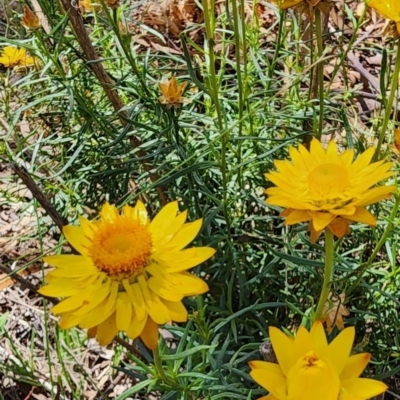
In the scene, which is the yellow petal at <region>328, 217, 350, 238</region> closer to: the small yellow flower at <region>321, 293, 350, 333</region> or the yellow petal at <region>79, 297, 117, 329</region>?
the small yellow flower at <region>321, 293, 350, 333</region>

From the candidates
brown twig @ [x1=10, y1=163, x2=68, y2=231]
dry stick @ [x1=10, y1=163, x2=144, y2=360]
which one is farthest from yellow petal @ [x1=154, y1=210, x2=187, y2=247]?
brown twig @ [x1=10, y1=163, x2=68, y2=231]

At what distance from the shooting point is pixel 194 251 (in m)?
0.96

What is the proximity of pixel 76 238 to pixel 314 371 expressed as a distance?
43 centimetres

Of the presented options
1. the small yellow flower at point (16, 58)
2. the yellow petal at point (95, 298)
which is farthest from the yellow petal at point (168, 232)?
the small yellow flower at point (16, 58)

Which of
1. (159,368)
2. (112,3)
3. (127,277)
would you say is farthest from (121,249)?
(112,3)

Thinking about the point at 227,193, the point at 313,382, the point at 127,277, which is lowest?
the point at 313,382

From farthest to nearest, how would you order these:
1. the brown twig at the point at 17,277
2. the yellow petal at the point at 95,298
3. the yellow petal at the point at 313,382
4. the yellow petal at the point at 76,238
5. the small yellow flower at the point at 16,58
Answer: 1. the small yellow flower at the point at 16,58
2. the brown twig at the point at 17,277
3. the yellow petal at the point at 76,238
4. the yellow petal at the point at 95,298
5. the yellow petal at the point at 313,382

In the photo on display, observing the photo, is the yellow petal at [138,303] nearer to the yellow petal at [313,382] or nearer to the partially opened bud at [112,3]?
the yellow petal at [313,382]

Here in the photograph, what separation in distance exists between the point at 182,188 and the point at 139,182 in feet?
0.45

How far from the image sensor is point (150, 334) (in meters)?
0.90

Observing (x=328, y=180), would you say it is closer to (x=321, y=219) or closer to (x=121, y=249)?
(x=321, y=219)

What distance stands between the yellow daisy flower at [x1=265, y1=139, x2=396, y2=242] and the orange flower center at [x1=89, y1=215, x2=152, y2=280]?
7.9 inches

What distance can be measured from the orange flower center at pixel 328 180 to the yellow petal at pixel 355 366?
0.78ft

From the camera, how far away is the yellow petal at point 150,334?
0.90m
